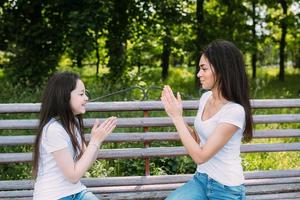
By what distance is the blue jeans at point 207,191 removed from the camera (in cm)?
290

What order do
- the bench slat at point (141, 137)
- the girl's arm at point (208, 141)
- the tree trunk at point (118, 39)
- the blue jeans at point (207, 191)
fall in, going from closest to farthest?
the girl's arm at point (208, 141), the blue jeans at point (207, 191), the bench slat at point (141, 137), the tree trunk at point (118, 39)

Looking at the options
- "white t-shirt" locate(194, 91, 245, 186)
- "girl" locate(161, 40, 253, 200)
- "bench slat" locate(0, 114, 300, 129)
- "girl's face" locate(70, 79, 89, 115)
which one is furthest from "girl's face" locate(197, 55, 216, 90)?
"bench slat" locate(0, 114, 300, 129)

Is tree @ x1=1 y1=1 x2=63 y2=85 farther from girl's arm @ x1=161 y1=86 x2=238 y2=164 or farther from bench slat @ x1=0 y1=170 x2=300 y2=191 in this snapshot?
girl's arm @ x1=161 y1=86 x2=238 y2=164

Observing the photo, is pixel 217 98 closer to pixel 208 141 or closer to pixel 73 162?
pixel 208 141

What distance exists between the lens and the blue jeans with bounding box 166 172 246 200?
290 cm

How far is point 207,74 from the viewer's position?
292 centimetres

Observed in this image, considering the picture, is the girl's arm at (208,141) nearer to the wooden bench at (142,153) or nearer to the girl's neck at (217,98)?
the girl's neck at (217,98)

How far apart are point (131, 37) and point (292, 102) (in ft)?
26.2

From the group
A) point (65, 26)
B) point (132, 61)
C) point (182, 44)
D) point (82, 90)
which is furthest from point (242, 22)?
point (82, 90)

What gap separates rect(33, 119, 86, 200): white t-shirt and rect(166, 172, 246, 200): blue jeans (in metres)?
0.61

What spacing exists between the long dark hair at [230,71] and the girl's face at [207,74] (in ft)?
0.07

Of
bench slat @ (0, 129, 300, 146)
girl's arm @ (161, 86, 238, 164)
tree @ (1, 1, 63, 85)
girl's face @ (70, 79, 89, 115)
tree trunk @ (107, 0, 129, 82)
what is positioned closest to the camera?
girl's arm @ (161, 86, 238, 164)

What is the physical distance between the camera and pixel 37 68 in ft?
34.5

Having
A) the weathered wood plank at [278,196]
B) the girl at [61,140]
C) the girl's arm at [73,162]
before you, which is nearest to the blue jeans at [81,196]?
the girl at [61,140]
